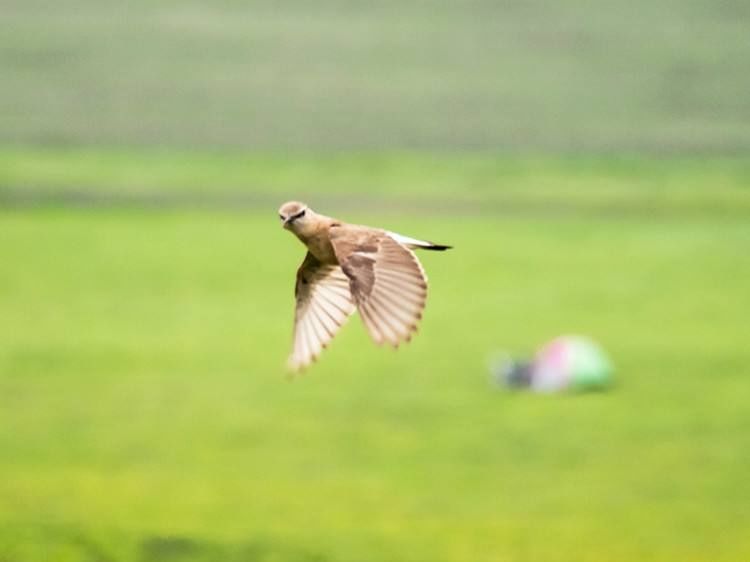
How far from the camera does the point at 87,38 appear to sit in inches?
604

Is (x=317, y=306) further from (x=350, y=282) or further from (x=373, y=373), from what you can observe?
(x=373, y=373)

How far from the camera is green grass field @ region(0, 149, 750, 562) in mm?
7820

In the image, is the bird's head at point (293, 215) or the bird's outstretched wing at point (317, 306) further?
the bird's outstretched wing at point (317, 306)

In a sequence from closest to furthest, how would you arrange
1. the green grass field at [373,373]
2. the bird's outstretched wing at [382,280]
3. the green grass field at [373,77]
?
the bird's outstretched wing at [382,280] → the green grass field at [373,373] → the green grass field at [373,77]

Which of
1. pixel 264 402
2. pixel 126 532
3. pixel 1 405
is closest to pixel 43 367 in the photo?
pixel 1 405

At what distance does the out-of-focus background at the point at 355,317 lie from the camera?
818 centimetres

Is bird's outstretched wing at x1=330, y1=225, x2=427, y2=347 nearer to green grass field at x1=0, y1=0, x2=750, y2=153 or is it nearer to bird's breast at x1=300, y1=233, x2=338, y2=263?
bird's breast at x1=300, y1=233, x2=338, y2=263

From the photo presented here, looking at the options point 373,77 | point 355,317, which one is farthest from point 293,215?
point 373,77

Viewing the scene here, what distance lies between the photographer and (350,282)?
2.08 metres

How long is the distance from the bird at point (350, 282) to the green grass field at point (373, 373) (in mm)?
4291

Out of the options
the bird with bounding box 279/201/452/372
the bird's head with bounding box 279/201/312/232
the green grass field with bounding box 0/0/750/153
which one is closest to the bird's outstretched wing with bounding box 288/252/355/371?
the bird with bounding box 279/201/452/372

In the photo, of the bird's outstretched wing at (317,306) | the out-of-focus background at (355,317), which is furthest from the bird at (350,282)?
the out-of-focus background at (355,317)

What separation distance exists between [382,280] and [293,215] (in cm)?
13

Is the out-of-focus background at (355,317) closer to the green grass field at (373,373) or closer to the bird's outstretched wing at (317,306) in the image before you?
the green grass field at (373,373)
